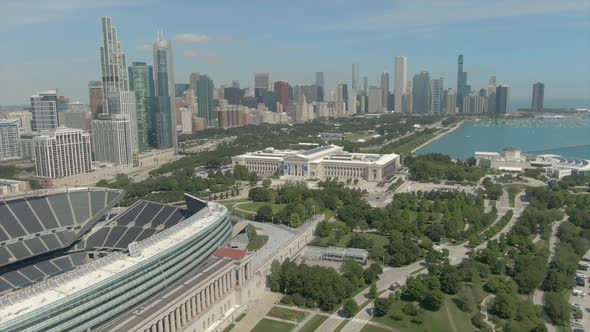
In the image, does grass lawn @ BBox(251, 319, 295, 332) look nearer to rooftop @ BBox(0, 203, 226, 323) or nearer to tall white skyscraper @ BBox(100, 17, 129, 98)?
rooftop @ BBox(0, 203, 226, 323)

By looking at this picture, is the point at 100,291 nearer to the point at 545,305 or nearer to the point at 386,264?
the point at 386,264

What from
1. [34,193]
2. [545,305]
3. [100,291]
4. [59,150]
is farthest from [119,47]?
[545,305]

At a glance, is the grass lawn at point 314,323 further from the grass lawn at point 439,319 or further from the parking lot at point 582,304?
the parking lot at point 582,304

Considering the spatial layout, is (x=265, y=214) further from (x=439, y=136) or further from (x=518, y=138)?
→ (x=518, y=138)

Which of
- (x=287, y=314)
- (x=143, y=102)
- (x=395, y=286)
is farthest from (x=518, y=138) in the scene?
(x=287, y=314)

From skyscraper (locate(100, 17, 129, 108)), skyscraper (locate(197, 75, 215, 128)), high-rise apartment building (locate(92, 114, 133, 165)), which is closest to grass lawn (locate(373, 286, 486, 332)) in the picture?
high-rise apartment building (locate(92, 114, 133, 165))

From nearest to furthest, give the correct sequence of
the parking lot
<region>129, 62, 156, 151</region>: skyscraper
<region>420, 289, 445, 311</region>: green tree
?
the parking lot
<region>420, 289, 445, 311</region>: green tree
<region>129, 62, 156, 151</region>: skyscraper
